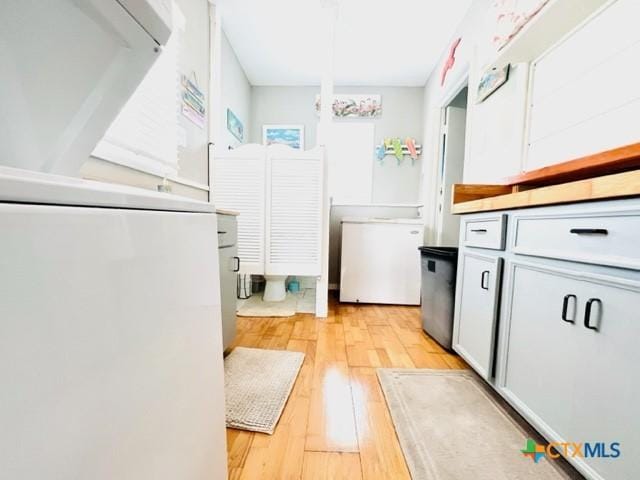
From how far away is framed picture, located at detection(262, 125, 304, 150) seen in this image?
3428mm

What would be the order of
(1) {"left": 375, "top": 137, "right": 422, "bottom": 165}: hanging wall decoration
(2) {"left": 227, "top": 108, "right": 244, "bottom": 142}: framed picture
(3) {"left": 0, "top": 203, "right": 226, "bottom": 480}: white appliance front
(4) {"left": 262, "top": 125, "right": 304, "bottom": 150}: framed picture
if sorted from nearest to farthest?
(3) {"left": 0, "top": 203, "right": 226, "bottom": 480}: white appliance front
(2) {"left": 227, "top": 108, "right": 244, "bottom": 142}: framed picture
(1) {"left": 375, "top": 137, "right": 422, "bottom": 165}: hanging wall decoration
(4) {"left": 262, "top": 125, "right": 304, "bottom": 150}: framed picture

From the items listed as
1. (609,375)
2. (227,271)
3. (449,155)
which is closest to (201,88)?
(227,271)

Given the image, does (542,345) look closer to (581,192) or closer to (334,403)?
(581,192)

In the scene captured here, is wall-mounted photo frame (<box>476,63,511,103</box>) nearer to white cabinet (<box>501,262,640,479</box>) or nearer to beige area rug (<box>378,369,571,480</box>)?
white cabinet (<box>501,262,640,479</box>)

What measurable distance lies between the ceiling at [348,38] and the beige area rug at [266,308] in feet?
7.24

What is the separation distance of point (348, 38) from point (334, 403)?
3.00 m

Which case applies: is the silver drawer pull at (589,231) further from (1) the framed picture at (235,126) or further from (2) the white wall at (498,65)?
(1) the framed picture at (235,126)

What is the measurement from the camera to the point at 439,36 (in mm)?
2492

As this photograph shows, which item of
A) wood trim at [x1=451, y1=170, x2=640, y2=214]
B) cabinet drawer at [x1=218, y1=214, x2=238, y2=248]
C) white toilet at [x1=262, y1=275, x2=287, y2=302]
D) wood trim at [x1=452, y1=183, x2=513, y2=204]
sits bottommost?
white toilet at [x1=262, y1=275, x2=287, y2=302]

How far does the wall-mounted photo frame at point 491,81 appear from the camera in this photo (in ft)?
5.61

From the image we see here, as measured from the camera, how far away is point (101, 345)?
1.09 feet

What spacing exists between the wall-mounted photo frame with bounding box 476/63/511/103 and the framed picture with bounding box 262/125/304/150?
207cm

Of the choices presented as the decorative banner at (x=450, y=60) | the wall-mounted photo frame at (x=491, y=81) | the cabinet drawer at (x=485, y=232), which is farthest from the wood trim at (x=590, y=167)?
the decorative banner at (x=450, y=60)

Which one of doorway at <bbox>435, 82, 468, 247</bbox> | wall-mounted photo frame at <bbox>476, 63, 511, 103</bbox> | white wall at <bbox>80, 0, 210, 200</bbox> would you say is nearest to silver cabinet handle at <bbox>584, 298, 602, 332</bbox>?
wall-mounted photo frame at <bbox>476, 63, 511, 103</bbox>
